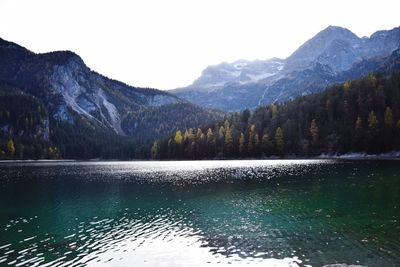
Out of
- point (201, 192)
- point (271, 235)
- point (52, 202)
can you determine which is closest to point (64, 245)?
point (271, 235)

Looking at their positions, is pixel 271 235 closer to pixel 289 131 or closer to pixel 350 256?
pixel 350 256

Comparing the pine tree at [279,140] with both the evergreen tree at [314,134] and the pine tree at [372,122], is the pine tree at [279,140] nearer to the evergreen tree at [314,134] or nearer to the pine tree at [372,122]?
the evergreen tree at [314,134]

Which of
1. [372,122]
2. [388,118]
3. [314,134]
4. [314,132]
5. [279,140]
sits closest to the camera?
[388,118]

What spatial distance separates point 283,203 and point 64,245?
3194 cm

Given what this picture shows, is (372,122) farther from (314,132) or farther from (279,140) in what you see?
(279,140)

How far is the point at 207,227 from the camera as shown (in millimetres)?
38969

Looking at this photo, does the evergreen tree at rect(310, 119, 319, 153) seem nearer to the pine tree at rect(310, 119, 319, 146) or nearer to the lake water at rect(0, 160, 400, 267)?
the pine tree at rect(310, 119, 319, 146)

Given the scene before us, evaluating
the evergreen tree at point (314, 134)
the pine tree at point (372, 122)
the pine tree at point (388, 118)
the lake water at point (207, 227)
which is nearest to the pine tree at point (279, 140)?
the evergreen tree at point (314, 134)

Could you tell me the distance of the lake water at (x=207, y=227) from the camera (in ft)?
91.0

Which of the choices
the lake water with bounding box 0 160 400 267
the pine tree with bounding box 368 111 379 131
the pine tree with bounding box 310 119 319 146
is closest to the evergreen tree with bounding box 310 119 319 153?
the pine tree with bounding box 310 119 319 146

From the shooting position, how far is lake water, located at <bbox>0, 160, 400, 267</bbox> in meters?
27.8

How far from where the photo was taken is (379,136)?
158375 mm

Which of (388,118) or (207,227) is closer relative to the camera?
(207,227)

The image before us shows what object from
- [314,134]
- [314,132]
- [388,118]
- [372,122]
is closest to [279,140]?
[314,134]
